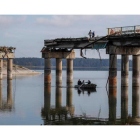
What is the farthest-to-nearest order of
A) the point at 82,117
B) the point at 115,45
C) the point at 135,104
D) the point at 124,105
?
the point at 115,45
the point at 135,104
the point at 124,105
the point at 82,117

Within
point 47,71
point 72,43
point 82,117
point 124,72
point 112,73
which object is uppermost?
point 72,43

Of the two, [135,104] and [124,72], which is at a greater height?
[124,72]

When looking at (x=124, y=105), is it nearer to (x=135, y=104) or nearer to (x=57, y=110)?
(x=135, y=104)

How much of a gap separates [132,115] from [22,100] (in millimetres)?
18758

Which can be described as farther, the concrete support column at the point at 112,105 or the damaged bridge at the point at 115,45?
the damaged bridge at the point at 115,45

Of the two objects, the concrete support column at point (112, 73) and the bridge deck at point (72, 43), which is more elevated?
the bridge deck at point (72, 43)

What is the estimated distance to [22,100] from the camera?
2099 inches

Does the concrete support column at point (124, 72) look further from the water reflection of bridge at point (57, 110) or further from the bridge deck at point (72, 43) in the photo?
the water reflection of bridge at point (57, 110)

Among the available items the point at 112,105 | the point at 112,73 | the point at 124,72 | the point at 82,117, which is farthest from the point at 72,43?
the point at 82,117

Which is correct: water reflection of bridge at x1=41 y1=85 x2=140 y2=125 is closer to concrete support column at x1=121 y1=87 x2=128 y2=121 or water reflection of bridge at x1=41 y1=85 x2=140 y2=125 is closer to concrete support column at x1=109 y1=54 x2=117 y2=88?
concrete support column at x1=121 y1=87 x2=128 y2=121

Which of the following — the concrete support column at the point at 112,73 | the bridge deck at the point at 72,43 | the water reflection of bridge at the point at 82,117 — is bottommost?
the water reflection of bridge at the point at 82,117

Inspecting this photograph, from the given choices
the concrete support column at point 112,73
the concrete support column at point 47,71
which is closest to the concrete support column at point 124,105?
the concrete support column at point 112,73

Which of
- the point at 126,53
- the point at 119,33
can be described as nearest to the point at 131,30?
the point at 119,33

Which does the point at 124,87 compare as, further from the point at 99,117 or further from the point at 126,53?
the point at 99,117
